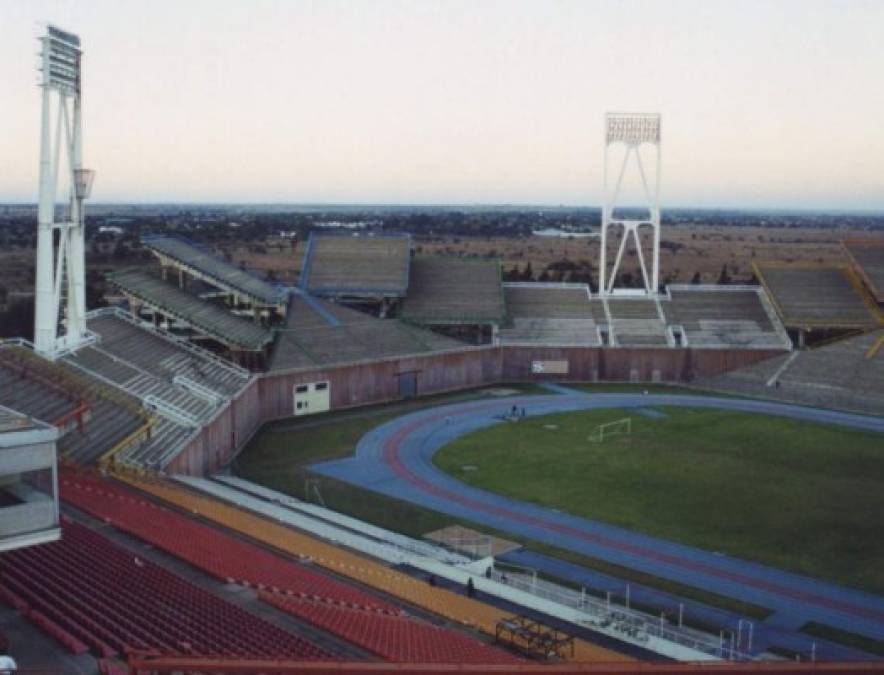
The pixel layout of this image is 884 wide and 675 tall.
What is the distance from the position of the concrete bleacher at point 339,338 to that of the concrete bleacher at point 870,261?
104 ft

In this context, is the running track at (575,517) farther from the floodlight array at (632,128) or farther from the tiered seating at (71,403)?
the floodlight array at (632,128)

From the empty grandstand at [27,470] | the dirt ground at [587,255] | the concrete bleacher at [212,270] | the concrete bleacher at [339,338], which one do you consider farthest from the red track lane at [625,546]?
the dirt ground at [587,255]

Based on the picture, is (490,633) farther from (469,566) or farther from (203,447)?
(203,447)

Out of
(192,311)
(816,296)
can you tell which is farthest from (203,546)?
(816,296)

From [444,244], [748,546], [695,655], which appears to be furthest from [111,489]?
[444,244]

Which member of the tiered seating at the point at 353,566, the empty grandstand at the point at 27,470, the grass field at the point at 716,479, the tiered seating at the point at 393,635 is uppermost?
the empty grandstand at the point at 27,470

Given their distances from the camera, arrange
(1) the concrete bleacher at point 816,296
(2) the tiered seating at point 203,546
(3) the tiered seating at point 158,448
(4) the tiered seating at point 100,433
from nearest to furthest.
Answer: (2) the tiered seating at point 203,546 → (4) the tiered seating at point 100,433 → (3) the tiered seating at point 158,448 → (1) the concrete bleacher at point 816,296

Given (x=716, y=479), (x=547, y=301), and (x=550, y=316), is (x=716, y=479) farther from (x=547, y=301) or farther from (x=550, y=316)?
(x=547, y=301)

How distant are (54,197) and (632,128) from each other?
154 ft

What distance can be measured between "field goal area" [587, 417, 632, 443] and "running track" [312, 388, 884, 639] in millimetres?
4950

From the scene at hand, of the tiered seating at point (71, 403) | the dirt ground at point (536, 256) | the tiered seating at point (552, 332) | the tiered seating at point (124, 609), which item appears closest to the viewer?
the tiered seating at point (124, 609)

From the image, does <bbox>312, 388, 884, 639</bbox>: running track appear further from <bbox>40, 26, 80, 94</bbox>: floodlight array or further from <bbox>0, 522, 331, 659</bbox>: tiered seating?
<bbox>40, 26, 80, 94</bbox>: floodlight array

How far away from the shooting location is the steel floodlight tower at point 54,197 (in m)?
41.3

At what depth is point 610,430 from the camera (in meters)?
51.0
